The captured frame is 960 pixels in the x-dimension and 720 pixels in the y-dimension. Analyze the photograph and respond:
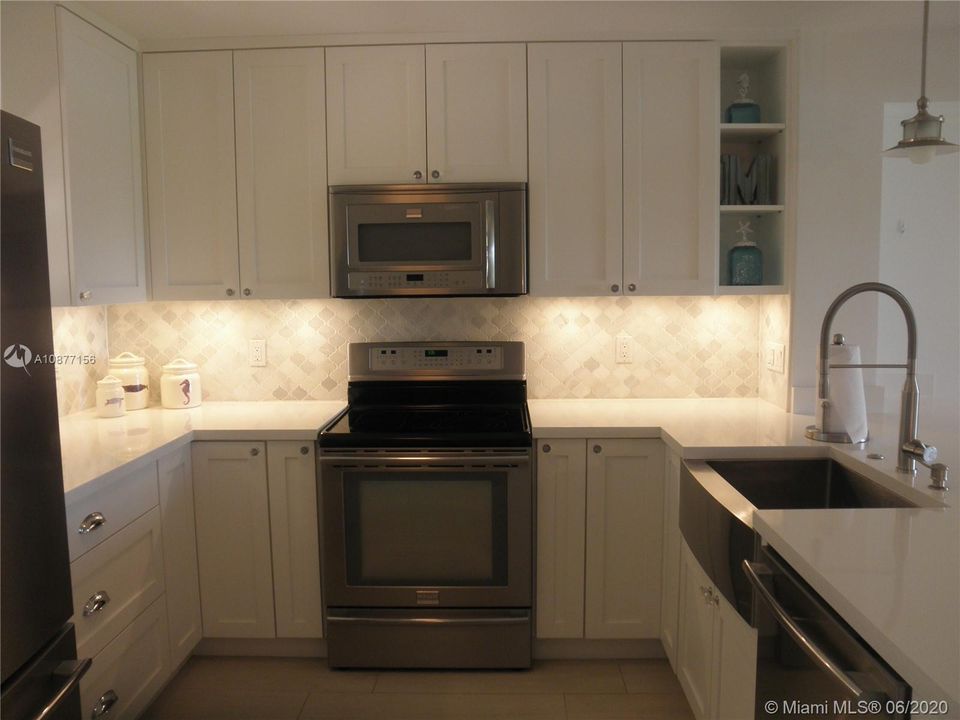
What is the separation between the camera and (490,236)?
8.30 ft

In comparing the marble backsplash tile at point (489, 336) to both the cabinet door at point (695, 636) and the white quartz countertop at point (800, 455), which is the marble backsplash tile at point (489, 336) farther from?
the cabinet door at point (695, 636)

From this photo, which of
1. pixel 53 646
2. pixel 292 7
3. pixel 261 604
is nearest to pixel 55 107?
pixel 292 7

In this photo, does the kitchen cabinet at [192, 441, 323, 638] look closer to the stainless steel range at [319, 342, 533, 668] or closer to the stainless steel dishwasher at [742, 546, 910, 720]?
the stainless steel range at [319, 342, 533, 668]

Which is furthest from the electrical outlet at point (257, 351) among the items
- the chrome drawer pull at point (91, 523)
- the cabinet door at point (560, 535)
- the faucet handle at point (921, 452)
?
the faucet handle at point (921, 452)

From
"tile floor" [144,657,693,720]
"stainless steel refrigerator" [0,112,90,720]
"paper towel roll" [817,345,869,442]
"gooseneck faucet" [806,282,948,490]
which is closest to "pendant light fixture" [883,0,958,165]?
Answer: "gooseneck faucet" [806,282,948,490]

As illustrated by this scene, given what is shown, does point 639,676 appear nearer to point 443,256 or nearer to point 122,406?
point 443,256

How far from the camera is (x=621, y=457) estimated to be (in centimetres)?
242

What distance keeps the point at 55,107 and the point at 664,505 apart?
2.40 m

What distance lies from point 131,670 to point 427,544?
0.96 metres

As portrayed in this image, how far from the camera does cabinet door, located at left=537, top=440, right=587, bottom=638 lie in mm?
2416

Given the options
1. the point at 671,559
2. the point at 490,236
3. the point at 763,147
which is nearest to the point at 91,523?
the point at 490,236

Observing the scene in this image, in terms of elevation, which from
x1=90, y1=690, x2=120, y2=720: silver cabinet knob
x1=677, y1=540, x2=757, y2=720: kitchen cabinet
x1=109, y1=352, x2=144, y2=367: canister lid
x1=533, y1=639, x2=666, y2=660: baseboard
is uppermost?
x1=109, y1=352, x2=144, y2=367: canister lid

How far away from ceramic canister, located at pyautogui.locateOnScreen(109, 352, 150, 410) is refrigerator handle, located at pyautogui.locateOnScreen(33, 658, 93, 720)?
4.70ft

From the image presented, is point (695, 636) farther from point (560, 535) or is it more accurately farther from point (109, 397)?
point (109, 397)
